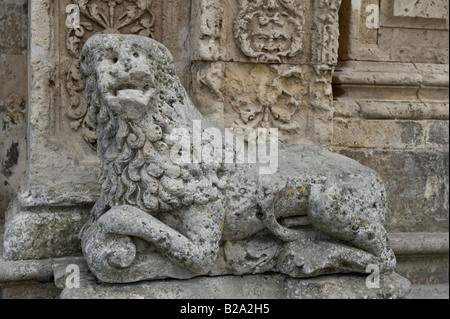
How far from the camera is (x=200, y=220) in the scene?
2.45 meters

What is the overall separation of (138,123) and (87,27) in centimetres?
85

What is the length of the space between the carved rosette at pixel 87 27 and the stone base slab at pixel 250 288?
899 millimetres

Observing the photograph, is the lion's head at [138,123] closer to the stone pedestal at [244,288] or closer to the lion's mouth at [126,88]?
the lion's mouth at [126,88]

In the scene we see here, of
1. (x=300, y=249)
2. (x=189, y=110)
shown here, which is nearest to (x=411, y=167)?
(x=300, y=249)

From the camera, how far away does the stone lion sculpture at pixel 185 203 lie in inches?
93.5

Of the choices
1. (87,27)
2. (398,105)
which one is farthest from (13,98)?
(398,105)

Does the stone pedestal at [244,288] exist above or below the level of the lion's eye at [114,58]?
below

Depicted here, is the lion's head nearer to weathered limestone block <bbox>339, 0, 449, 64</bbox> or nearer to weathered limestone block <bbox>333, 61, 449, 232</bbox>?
weathered limestone block <bbox>333, 61, 449, 232</bbox>

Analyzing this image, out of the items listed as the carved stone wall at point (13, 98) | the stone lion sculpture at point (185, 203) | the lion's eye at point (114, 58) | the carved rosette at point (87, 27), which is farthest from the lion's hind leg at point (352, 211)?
the carved stone wall at point (13, 98)

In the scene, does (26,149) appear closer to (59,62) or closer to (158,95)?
(59,62)

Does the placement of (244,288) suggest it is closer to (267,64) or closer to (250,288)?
(250,288)

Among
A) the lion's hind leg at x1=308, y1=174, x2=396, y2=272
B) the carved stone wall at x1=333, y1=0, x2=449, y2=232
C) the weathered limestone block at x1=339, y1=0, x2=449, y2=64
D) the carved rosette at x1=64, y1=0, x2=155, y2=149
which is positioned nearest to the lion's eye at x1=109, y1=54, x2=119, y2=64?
the carved rosette at x1=64, y1=0, x2=155, y2=149

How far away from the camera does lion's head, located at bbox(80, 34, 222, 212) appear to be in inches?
92.5

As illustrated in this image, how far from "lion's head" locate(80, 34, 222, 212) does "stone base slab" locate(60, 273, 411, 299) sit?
0.34 meters
